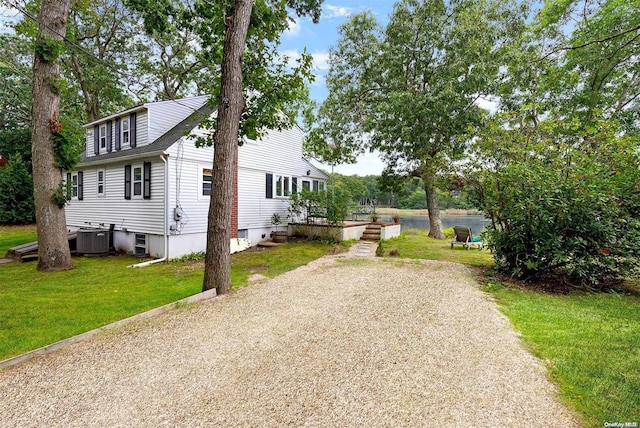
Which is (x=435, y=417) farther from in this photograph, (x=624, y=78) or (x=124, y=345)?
(x=624, y=78)

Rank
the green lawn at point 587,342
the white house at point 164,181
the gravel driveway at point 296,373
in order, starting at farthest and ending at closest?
the white house at point 164,181
the green lawn at point 587,342
the gravel driveway at point 296,373

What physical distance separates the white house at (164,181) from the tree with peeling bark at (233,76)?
7.85 ft

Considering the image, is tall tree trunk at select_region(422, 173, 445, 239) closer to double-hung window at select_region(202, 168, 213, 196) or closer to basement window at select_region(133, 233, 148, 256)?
double-hung window at select_region(202, 168, 213, 196)

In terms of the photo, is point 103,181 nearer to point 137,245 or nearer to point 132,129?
point 132,129

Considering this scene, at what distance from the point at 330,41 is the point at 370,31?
245 centimetres

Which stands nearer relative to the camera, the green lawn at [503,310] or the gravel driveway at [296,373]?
the gravel driveway at [296,373]

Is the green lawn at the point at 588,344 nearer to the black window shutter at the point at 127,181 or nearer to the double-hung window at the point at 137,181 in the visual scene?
the double-hung window at the point at 137,181

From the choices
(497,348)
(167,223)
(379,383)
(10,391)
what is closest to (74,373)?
(10,391)

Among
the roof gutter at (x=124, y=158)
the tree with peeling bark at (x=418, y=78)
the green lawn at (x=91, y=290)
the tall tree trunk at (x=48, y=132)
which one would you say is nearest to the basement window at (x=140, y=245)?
the green lawn at (x=91, y=290)

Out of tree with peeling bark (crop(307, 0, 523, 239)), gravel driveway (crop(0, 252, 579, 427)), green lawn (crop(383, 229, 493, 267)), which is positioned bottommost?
gravel driveway (crop(0, 252, 579, 427))

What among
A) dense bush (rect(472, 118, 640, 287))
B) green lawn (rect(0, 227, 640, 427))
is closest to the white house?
green lawn (rect(0, 227, 640, 427))

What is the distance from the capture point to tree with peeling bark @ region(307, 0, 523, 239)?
46.1 ft

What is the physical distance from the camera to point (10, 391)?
3.16 metres

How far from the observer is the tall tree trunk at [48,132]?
8.55 metres
